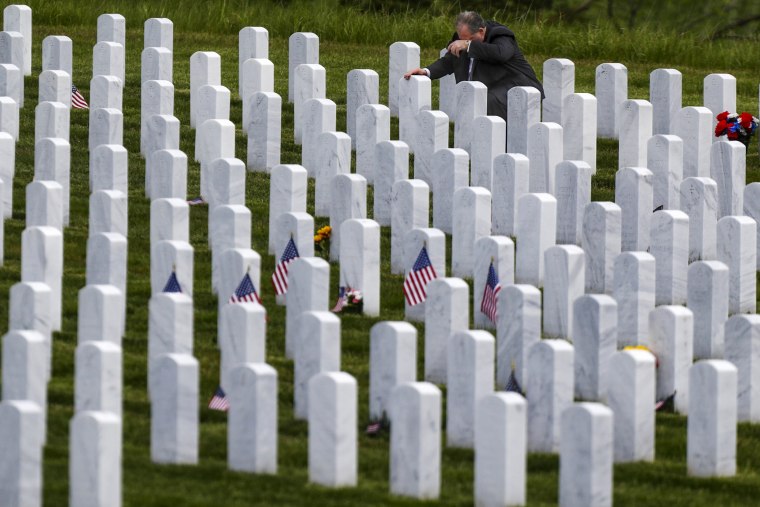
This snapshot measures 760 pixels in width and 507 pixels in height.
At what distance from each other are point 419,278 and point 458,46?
3550 mm

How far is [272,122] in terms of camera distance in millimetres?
10500

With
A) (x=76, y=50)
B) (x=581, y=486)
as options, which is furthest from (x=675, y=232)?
(x=76, y=50)

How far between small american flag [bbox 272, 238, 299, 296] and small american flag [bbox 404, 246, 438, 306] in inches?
Answer: 20.8

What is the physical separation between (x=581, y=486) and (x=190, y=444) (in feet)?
4.29

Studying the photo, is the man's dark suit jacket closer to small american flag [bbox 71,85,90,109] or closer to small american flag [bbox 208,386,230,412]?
small american flag [bbox 71,85,90,109]

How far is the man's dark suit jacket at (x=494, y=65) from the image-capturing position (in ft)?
37.1

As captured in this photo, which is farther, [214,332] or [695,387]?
[214,332]

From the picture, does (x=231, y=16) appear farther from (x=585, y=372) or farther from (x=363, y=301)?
(x=585, y=372)

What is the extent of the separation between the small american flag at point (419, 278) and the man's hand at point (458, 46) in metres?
3.44

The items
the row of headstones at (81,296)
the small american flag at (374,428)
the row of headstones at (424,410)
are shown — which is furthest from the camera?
the small american flag at (374,428)

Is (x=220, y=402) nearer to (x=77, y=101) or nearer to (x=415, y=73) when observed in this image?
(x=415, y=73)

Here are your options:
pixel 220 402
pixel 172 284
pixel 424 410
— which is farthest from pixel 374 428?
pixel 172 284

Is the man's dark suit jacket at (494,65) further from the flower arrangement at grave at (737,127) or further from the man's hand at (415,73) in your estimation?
the flower arrangement at grave at (737,127)

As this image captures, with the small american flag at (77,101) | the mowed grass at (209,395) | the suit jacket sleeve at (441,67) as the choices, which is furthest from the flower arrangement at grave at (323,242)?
the small american flag at (77,101)
